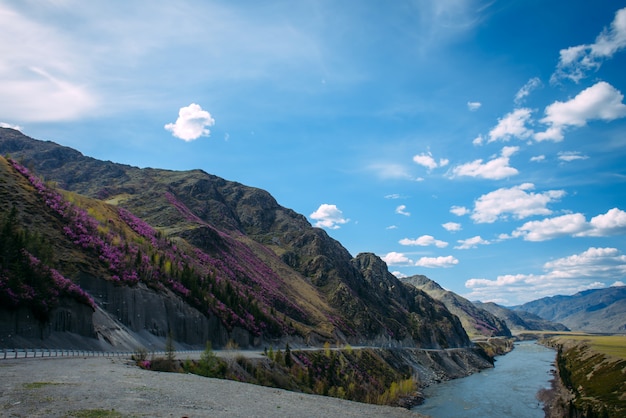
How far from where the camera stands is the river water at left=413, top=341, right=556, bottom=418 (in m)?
62.9

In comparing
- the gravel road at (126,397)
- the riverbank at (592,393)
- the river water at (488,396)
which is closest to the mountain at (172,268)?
the gravel road at (126,397)

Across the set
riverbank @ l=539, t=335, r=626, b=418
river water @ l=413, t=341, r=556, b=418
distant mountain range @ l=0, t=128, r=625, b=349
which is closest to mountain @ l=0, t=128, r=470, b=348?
distant mountain range @ l=0, t=128, r=625, b=349

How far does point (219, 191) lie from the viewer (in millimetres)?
179125

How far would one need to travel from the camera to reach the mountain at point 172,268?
136ft

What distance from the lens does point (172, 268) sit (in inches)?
2852

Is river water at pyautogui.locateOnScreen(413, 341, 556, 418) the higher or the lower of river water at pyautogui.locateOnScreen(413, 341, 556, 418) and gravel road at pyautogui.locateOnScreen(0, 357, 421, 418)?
the lower

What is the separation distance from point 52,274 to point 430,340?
464 feet

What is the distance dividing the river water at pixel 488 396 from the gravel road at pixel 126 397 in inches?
1808

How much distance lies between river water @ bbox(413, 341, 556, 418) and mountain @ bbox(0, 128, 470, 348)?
3038 cm

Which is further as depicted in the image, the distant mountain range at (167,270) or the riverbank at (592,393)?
the riverbank at (592,393)

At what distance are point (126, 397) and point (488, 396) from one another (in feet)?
257

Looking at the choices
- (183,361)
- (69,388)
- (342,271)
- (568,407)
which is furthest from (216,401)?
(342,271)

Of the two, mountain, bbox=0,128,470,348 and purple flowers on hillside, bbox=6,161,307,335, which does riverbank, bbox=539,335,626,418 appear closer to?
mountain, bbox=0,128,470,348

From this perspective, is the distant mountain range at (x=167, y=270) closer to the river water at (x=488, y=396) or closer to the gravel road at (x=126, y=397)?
the gravel road at (x=126, y=397)
